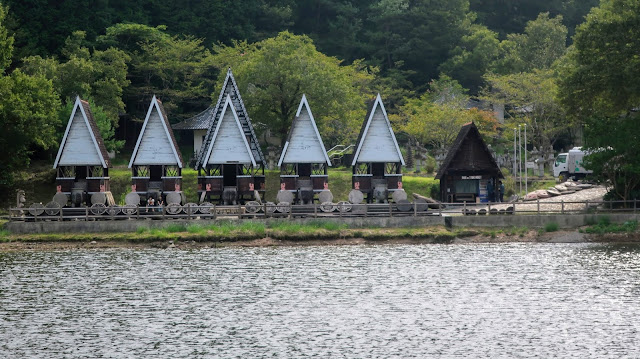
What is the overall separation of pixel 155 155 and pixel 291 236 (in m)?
11.8

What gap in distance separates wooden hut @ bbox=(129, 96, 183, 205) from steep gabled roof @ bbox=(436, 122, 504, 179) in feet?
55.9

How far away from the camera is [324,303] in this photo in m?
33.4

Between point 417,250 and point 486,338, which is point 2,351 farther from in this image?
point 417,250

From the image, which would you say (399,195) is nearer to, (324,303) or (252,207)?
(252,207)

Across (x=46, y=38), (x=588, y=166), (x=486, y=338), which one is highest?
(x=46, y=38)

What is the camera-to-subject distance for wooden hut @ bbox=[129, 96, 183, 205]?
55344mm

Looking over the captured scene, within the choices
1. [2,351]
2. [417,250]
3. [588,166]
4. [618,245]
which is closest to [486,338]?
[2,351]

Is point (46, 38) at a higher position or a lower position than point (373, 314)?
higher

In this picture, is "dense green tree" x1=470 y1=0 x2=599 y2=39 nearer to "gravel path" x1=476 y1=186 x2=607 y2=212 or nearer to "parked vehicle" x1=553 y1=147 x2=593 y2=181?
"parked vehicle" x1=553 y1=147 x2=593 y2=181

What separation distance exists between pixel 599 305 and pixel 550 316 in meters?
2.42

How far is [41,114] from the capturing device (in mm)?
56938

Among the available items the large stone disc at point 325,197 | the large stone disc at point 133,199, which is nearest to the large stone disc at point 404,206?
the large stone disc at point 325,197

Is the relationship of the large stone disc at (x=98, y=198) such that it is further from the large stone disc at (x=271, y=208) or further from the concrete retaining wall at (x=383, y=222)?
the large stone disc at (x=271, y=208)

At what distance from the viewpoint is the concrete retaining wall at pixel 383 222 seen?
50.1 m
